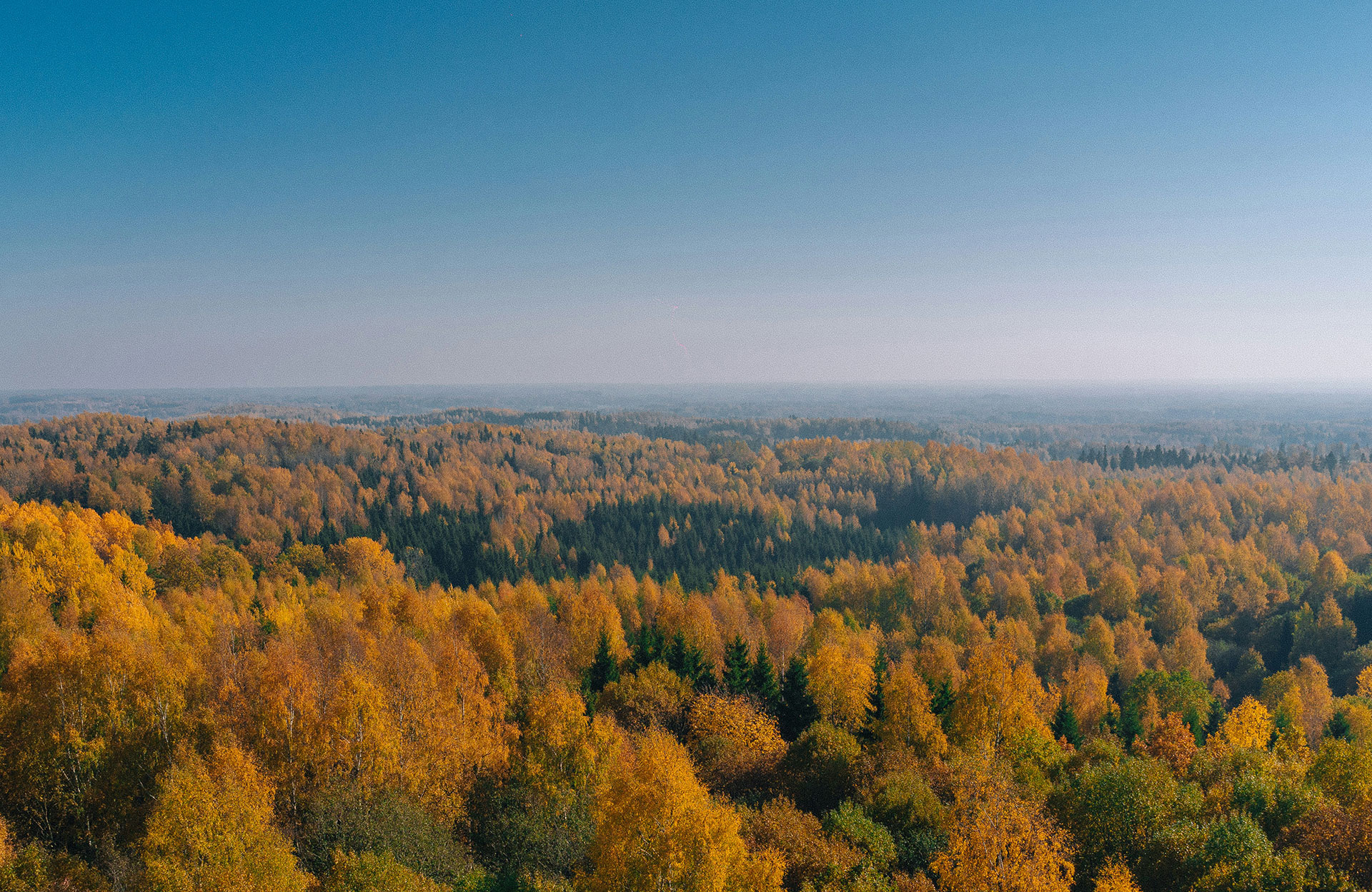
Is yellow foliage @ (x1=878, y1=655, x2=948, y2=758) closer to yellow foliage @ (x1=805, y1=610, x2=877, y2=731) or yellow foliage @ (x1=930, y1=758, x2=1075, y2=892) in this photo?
yellow foliage @ (x1=805, y1=610, x2=877, y2=731)

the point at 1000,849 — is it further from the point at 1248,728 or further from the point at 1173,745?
the point at 1248,728

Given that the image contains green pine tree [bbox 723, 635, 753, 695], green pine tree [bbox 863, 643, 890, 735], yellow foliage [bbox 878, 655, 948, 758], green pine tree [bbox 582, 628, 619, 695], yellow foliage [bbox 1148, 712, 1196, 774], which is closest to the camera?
yellow foliage [bbox 1148, 712, 1196, 774]

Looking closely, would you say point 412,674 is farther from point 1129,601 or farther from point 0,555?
point 1129,601

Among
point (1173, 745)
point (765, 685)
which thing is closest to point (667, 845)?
point (765, 685)

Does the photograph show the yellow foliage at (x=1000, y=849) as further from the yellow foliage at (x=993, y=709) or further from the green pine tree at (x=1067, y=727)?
the green pine tree at (x=1067, y=727)

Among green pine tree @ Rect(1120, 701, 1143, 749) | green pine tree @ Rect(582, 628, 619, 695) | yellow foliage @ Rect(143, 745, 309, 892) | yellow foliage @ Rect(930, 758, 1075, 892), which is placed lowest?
green pine tree @ Rect(1120, 701, 1143, 749)

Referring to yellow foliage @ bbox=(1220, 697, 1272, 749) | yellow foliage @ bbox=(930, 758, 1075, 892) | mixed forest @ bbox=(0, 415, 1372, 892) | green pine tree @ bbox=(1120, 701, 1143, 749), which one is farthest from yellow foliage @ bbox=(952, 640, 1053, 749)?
yellow foliage @ bbox=(1220, 697, 1272, 749)

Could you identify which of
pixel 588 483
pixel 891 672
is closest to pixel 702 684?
pixel 891 672

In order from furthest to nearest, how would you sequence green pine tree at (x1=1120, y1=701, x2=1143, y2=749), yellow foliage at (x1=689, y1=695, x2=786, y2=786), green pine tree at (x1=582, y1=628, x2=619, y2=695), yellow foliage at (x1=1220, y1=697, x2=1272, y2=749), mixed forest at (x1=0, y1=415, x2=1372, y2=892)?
green pine tree at (x1=1120, y1=701, x2=1143, y2=749) → green pine tree at (x1=582, y1=628, x2=619, y2=695) → yellow foliage at (x1=1220, y1=697, x2=1272, y2=749) → yellow foliage at (x1=689, y1=695, x2=786, y2=786) → mixed forest at (x1=0, y1=415, x2=1372, y2=892)
